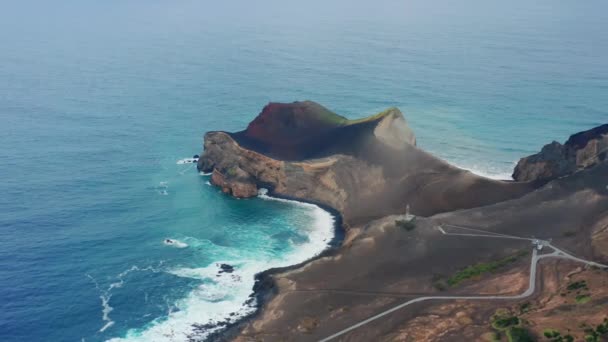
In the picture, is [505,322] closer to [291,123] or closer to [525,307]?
[525,307]

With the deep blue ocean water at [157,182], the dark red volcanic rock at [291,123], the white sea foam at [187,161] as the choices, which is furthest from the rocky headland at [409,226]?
the deep blue ocean water at [157,182]

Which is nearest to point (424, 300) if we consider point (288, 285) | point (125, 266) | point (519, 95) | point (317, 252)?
point (288, 285)

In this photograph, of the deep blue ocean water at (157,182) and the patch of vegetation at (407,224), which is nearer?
the deep blue ocean water at (157,182)

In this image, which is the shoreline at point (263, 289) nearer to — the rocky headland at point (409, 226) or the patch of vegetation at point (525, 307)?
the rocky headland at point (409, 226)

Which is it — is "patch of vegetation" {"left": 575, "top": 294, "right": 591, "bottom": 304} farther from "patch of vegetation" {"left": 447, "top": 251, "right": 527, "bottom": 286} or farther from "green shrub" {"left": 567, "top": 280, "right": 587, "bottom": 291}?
"patch of vegetation" {"left": 447, "top": 251, "right": 527, "bottom": 286}

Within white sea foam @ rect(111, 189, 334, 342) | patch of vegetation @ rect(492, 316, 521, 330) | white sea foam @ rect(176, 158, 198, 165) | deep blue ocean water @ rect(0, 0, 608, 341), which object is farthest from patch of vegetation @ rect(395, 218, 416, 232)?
white sea foam @ rect(176, 158, 198, 165)

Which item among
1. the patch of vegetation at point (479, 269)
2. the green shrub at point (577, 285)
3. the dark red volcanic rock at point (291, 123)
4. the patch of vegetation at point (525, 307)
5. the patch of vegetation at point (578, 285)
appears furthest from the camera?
the dark red volcanic rock at point (291, 123)
